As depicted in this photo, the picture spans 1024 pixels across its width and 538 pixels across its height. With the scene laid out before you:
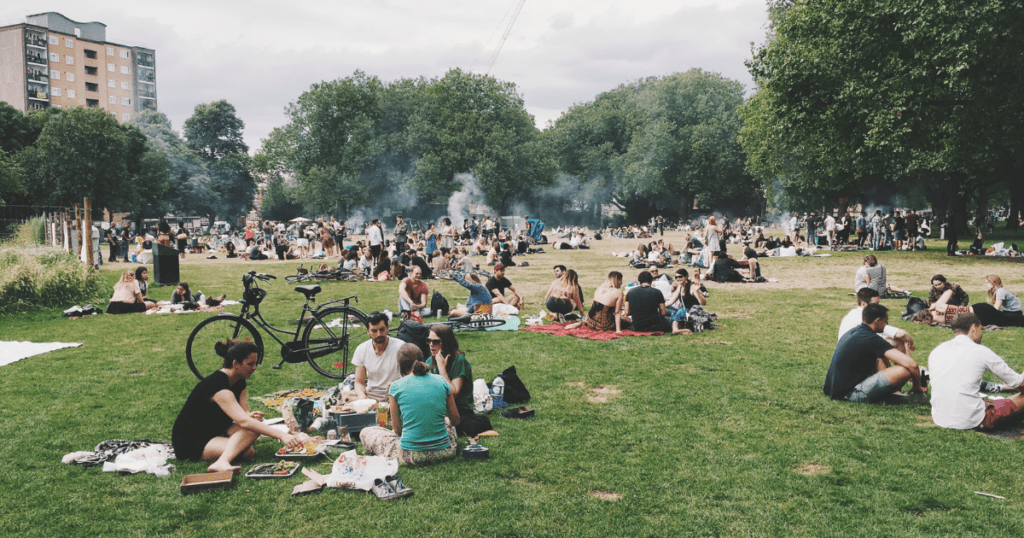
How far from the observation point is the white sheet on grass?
10.2m

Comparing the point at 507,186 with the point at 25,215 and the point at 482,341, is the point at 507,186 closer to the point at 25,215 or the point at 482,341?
the point at 25,215

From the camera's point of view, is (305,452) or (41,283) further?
(41,283)

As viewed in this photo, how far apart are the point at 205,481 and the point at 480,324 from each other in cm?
722

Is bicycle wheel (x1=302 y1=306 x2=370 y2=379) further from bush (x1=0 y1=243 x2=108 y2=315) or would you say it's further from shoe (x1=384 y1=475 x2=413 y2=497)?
bush (x1=0 y1=243 x2=108 y2=315)

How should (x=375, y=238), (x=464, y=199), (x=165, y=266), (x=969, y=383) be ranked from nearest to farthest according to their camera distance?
(x=969, y=383)
(x=165, y=266)
(x=375, y=238)
(x=464, y=199)

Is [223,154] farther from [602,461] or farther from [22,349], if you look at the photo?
[602,461]

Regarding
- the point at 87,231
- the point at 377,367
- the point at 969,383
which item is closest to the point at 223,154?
the point at 87,231

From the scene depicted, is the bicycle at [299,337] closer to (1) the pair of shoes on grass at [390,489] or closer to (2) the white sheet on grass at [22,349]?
(2) the white sheet on grass at [22,349]

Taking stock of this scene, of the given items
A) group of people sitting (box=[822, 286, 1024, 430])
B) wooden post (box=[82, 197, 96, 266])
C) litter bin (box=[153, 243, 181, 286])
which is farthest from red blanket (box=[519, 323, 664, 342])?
wooden post (box=[82, 197, 96, 266])

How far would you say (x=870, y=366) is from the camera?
763 centimetres

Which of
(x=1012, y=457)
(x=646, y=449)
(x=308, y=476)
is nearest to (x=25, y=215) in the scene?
(x=308, y=476)

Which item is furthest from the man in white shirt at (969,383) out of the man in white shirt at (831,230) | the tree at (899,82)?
the man in white shirt at (831,230)

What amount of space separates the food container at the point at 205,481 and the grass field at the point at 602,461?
0.09 m

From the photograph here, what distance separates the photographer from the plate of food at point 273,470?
221 inches
